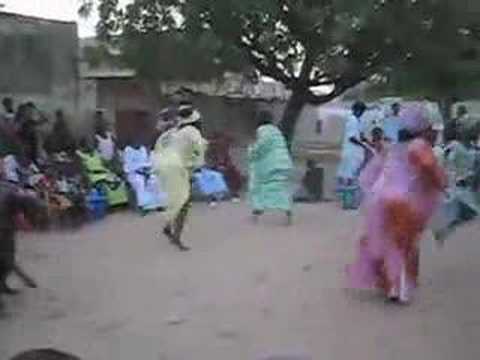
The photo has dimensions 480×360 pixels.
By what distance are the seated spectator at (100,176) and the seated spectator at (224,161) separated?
236 centimetres

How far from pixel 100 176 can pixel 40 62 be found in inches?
186

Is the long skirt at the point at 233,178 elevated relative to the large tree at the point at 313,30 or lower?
lower

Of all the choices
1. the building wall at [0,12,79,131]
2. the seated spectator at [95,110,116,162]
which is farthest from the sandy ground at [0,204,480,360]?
the building wall at [0,12,79,131]

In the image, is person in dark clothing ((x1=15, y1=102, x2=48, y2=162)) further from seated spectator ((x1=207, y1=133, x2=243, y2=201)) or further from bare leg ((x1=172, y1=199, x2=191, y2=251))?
seated spectator ((x1=207, y1=133, x2=243, y2=201))

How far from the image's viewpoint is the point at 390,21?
62.6 feet

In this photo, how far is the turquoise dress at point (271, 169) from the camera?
40.8 feet

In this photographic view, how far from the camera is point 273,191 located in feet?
41.0

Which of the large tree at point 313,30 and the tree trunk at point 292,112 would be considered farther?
the tree trunk at point 292,112

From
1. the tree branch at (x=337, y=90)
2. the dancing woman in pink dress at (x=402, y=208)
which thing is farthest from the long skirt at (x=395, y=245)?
the tree branch at (x=337, y=90)

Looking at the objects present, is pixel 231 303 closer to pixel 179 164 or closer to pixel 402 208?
pixel 402 208

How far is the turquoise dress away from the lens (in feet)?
40.8

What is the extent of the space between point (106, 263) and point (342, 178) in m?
5.65

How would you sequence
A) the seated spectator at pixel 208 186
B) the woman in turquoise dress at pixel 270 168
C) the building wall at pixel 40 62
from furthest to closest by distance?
the building wall at pixel 40 62
the seated spectator at pixel 208 186
the woman in turquoise dress at pixel 270 168

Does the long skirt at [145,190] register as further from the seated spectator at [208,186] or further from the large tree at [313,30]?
the large tree at [313,30]
